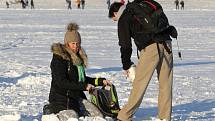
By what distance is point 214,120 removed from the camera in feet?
23.8

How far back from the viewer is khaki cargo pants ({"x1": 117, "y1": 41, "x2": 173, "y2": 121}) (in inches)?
262

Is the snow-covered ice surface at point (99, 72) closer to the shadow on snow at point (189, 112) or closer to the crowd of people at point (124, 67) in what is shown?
the shadow on snow at point (189, 112)

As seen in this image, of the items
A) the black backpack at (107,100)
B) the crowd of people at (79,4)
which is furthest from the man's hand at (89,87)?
the crowd of people at (79,4)

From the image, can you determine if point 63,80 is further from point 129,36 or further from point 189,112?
point 189,112

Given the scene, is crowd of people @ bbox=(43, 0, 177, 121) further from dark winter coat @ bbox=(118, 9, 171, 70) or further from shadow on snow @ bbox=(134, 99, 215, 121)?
shadow on snow @ bbox=(134, 99, 215, 121)

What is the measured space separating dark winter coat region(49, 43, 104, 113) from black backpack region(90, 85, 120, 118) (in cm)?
17

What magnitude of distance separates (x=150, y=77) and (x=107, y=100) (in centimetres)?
74

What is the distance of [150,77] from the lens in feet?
22.0

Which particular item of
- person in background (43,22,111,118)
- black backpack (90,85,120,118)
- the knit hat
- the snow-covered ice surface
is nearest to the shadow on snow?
the snow-covered ice surface

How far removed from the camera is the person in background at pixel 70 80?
22.1ft

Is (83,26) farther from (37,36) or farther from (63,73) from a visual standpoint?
(63,73)

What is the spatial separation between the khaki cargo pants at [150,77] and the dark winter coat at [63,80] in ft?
1.74

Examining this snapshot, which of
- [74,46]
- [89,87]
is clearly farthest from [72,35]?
[89,87]

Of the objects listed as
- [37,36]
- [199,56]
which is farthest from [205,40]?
[37,36]
